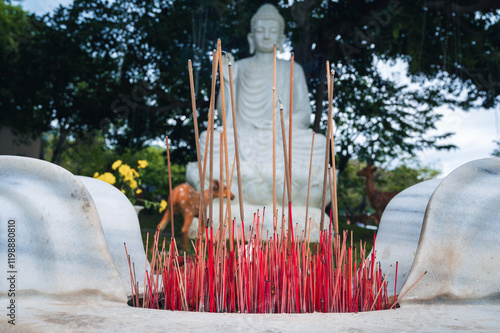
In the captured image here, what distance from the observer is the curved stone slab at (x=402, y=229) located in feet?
4.78

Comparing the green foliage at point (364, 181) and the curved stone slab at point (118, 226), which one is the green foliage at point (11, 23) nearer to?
the green foliage at point (364, 181)

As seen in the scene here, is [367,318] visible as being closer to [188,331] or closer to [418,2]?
[188,331]

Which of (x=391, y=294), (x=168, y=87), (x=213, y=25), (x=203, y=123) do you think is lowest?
(x=391, y=294)

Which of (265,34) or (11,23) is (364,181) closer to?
(265,34)

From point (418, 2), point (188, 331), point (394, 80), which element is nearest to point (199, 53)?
point (418, 2)

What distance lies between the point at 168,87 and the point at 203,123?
80 centimetres

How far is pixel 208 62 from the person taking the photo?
634 cm

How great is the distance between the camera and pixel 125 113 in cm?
714

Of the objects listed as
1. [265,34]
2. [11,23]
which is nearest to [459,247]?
[265,34]

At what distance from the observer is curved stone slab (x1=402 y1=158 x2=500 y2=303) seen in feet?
3.86

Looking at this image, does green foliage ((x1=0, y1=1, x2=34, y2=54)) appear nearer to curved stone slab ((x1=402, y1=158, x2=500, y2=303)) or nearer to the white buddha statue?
the white buddha statue

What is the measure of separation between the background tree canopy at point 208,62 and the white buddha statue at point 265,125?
0.94 m

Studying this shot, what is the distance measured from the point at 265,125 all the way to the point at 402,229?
3.57m

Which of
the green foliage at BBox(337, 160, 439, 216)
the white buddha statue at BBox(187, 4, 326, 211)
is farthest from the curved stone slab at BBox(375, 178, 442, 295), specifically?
the green foliage at BBox(337, 160, 439, 216)
